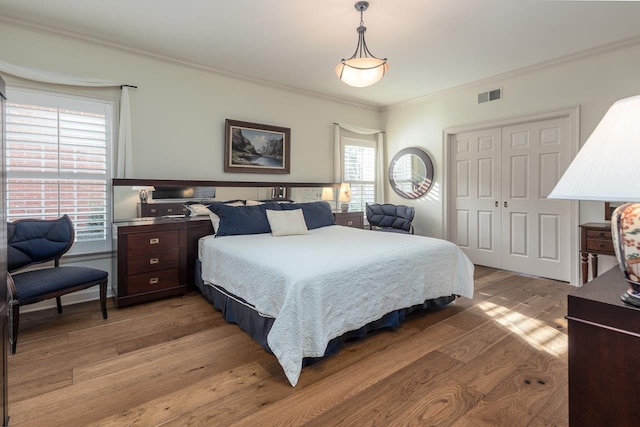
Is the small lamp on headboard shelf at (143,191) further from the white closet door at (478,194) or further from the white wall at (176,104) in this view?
the white closet door at (478,194)

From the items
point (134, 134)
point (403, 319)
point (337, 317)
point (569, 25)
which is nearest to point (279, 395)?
point (337, 317)

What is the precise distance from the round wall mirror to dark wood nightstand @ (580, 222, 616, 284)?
2.24 m

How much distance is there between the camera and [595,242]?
10.6ft

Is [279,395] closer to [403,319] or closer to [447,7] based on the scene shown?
[403,319]

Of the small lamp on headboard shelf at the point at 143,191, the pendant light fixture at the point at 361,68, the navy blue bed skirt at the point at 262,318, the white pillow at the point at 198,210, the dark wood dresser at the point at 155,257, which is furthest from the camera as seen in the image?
the white pillow at the point at 198,210

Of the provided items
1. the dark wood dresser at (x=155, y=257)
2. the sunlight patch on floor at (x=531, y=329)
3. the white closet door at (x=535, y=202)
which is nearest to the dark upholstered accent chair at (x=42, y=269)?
the dark wood dresser at (x=155, y=257)

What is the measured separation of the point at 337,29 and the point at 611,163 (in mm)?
2801

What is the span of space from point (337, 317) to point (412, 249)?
0.96m

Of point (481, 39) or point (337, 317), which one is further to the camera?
point (481, 39)

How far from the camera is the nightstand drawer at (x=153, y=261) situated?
309 cm

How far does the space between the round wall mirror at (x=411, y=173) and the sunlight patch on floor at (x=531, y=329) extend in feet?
8.45

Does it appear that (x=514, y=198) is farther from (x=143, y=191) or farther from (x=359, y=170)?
(x=143, y=191)

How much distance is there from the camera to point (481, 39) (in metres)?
3.28

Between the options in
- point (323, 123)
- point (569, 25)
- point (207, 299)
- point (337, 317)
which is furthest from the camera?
point (323, 123)
